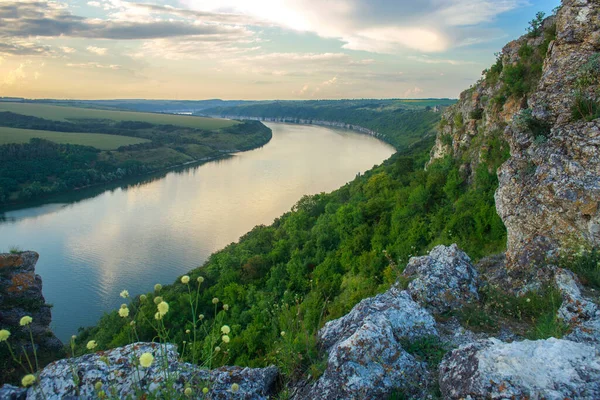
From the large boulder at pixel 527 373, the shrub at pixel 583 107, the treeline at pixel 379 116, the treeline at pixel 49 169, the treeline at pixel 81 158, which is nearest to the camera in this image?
the large boulder at pixel 527 373

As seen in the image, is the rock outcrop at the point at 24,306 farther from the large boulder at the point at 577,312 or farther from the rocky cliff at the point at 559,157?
the rocky cliff at the point at 559,157

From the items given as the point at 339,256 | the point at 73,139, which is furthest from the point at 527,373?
the point at 73,139

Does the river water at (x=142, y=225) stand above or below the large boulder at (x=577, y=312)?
below

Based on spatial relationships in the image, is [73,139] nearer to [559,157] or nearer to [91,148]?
[91,148]

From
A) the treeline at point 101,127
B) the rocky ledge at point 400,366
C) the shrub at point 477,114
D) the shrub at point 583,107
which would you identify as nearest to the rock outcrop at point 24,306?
the rocky ledge at point 400,366

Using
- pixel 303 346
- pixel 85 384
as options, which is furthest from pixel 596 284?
pixel 85 384

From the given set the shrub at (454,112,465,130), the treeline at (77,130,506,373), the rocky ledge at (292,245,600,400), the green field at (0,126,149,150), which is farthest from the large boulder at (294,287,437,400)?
the green field at (0,126,149,150)

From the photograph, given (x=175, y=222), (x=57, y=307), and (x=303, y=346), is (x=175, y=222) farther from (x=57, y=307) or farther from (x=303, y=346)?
(x=303, y=346)
